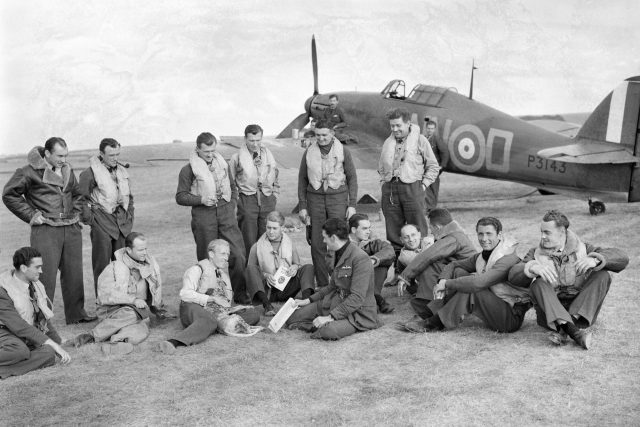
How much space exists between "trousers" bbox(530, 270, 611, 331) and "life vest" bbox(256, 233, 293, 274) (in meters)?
2.39

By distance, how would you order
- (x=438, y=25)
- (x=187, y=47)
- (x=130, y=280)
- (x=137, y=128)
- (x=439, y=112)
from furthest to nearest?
(x=438, y=25) < (x=187, y=47) < (x=137, y=128) < (x=439, y=112) < (x=130, y=280)

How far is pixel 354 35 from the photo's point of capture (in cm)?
3572

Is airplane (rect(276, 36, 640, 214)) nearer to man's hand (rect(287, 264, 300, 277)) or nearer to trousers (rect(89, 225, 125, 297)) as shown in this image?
man's hand (rect(287, 264, 300, 277))

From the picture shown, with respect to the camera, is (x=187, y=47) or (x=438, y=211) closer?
(x=438, y=211)

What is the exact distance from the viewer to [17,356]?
4758mm

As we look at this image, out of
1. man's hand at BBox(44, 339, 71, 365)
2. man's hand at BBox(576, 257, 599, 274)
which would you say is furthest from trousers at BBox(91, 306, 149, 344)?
man's hand at BBox(576, 257, 599, 274)

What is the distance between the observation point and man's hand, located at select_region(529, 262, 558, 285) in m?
4.66

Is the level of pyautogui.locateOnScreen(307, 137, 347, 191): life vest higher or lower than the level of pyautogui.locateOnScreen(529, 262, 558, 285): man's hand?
higher

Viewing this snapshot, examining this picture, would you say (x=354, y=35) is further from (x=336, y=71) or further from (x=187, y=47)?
(x=187, y=47)

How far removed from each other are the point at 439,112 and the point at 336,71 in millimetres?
24639

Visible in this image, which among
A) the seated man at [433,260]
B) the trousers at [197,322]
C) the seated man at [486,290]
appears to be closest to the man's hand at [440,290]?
the seated man at [486,290]

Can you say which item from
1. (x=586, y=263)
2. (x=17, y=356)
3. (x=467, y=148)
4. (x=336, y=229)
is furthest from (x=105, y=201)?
(x=467, y=148)

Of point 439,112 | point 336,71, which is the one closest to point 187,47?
point 336,71

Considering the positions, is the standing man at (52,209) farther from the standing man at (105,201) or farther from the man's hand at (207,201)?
the man's hand at (207,201)
